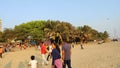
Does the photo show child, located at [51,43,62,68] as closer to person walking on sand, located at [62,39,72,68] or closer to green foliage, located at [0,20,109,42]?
person walking on sand, located at [62,39,72,68]

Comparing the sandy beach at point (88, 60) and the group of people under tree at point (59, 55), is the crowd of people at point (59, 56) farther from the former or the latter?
the sandy beach at point (88, 60)

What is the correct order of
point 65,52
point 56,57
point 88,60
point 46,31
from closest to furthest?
point 56,57 → point 65,52 → point 88,60 → point 46,31

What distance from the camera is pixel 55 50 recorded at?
10797 mm

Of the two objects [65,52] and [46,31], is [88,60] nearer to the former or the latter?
[65,52]

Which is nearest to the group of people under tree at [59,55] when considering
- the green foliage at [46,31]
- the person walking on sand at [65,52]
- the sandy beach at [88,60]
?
the person walking on sand at [65,52]


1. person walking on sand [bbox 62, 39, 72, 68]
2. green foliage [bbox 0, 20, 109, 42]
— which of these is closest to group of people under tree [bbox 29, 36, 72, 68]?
person walking on sand [bbox 62, 39, 72, 68]

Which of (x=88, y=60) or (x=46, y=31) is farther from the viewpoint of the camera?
(x=46, y=31)

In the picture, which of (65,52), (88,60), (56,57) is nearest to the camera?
(56,57)

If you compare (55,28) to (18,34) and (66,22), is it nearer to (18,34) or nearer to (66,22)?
(66,22)

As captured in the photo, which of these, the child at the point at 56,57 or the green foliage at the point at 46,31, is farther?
the green foliage at the point at 46,31

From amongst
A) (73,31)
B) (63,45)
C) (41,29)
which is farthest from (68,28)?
(63,45)

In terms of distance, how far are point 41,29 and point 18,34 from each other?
6740mm

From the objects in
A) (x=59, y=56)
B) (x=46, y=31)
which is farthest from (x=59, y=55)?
(x=46, y=31)

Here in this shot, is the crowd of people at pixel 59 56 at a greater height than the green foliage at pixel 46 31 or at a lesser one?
greater
